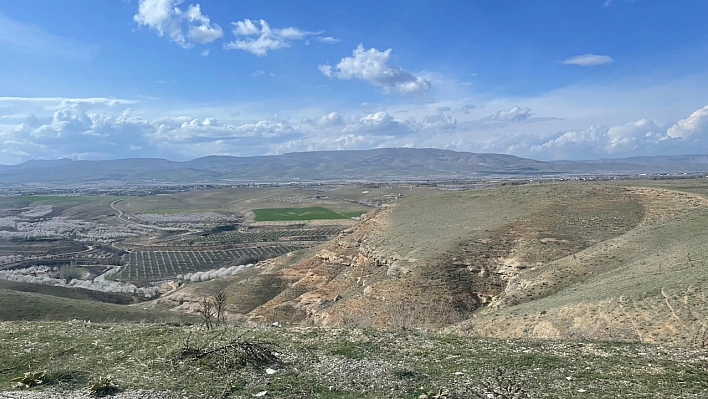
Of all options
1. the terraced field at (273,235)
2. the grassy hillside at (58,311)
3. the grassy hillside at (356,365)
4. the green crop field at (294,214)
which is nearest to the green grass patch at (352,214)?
the green crop field at (294,214)

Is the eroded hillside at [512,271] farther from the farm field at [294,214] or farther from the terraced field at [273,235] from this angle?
the farm field at [294,214]

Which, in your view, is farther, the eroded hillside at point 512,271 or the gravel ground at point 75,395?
the eroded hillside at point 512,271

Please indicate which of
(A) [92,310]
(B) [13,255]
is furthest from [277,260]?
(B) [13,255]

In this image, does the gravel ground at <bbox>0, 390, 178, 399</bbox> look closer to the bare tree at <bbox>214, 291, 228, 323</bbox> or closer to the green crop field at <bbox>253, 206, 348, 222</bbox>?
the bare tree at <bbox>214, 291, 228, 323</bbox>

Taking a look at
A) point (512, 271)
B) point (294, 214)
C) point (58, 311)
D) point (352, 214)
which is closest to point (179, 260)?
point (294, 214)

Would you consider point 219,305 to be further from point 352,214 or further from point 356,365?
point 352,214
